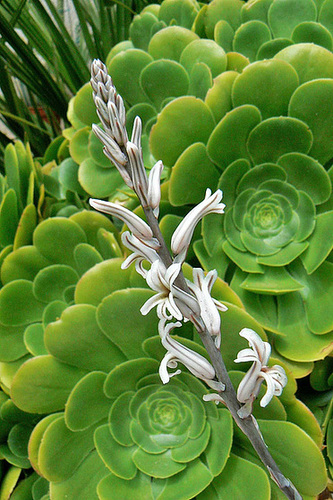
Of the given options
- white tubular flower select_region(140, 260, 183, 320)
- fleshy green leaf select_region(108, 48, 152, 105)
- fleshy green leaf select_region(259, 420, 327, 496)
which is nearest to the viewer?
white tubular flower select_region(140, 260, 183, 320)

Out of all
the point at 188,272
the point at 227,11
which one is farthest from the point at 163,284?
the point at 227,11

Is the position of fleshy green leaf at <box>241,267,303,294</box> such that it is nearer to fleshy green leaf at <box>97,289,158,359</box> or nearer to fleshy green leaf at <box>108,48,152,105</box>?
fleshy green leaf at <box>97,289,158,359</box>

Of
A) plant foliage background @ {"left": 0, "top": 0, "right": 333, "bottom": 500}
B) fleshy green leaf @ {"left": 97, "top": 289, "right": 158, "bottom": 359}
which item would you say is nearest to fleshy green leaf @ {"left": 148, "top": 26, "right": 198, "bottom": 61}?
plant foliage background @ {"left": 0, "top": 0, "right": 333, "bottom": 500}

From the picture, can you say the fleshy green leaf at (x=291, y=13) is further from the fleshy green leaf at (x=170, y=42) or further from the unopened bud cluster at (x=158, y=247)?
the unopened bud cluster at (x=158, y=247)

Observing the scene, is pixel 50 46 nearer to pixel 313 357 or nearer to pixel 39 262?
pixel 39 262

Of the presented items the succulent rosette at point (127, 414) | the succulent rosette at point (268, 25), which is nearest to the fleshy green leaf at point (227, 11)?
the succulent rosette at point (268, 25)

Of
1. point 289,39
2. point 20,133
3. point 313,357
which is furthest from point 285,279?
point 20,133
